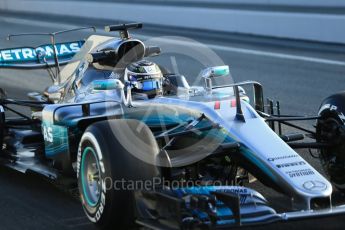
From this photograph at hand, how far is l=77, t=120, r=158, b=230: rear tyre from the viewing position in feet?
15.8

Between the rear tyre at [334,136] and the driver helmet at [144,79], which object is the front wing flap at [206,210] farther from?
the driver helmet at [144,79]

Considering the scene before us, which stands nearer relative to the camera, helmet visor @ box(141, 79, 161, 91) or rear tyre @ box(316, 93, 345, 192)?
rear tyre @ box(316, 93, 345, 192)

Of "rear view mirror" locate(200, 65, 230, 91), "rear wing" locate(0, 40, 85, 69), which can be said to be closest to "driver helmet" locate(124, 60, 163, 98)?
"rear view mirror" locate(200, 65, 230, 91)

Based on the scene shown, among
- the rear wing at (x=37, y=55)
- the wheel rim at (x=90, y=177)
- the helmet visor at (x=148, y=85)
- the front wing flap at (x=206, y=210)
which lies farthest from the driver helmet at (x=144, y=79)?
the rear wing at (x=37, y=55)

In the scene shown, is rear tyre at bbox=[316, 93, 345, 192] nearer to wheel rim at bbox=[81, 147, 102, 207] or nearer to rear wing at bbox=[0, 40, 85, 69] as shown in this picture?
wheel rim at bbox=[81, 147, 102, 207]

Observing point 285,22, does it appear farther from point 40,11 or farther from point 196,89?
point 40,11

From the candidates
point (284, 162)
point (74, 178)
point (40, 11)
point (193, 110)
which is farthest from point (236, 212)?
point (40, 11)

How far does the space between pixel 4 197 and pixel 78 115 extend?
1080 millimetres

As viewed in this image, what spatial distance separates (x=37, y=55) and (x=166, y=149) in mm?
3407

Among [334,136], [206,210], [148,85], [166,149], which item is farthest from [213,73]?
[206,210]

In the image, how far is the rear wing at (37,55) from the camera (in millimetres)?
8258

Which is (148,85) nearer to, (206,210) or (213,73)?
(213,73)

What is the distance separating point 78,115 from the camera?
6012 millimetres

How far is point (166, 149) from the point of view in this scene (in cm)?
564
